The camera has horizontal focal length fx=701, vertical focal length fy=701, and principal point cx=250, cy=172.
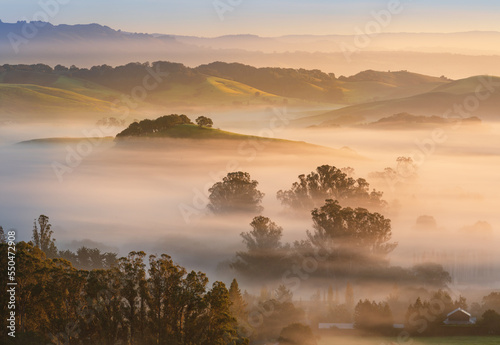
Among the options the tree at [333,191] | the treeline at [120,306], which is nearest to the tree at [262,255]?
the tree at [333,191]

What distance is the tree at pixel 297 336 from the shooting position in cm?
7694

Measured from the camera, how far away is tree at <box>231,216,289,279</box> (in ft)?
402

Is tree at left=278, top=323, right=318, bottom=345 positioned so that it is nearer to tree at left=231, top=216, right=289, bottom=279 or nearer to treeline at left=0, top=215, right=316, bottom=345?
treeline at left=0, top=215, right=316, bottom=345

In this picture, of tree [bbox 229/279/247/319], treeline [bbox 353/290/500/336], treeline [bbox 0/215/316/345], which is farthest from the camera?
treeline [bbox 353/290/500/336]

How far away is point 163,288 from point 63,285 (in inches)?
331

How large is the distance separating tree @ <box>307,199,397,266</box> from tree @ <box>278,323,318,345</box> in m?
48.1

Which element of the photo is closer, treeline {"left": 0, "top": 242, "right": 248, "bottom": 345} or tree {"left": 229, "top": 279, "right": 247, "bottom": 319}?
treeline {"left": 0, "top": 242, "right": 248, "bottom": 345}

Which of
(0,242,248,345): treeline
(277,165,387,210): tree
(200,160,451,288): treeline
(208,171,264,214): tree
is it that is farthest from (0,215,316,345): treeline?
(277,165,387,210): tree

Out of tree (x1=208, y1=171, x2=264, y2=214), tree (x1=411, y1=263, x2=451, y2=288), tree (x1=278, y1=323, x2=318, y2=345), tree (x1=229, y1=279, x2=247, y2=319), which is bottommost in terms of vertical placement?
tree (x1=278, y1=323, x2=318, y2=345)

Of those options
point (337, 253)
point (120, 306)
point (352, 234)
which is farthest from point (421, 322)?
point (352, 234)

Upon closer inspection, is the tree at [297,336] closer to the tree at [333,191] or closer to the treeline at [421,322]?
the treeline at [421,322]

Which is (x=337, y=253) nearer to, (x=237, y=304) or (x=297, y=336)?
(x=237, y=304)

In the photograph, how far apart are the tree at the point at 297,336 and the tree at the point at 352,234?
48.1 m

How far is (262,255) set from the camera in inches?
4980
